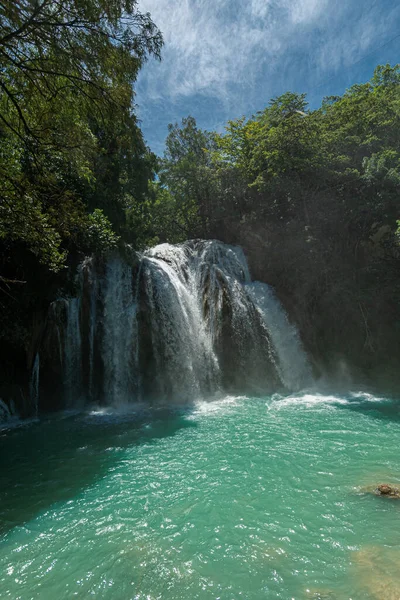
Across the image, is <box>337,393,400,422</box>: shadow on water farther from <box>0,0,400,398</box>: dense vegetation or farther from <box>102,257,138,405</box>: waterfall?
<box>102,257,138,405</box>: waterfall

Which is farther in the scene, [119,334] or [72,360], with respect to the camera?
[119,334]

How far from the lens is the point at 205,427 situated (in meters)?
8.85

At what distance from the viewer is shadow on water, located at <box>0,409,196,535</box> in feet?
18.6

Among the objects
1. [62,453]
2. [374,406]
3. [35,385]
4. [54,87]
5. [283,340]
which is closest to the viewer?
[54,87]

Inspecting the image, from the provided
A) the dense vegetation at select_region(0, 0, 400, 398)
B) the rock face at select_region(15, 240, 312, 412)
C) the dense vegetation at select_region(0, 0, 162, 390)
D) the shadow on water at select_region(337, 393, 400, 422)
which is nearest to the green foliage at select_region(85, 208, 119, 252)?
the dense vegetation at select_region(0, 0, 400, 398)

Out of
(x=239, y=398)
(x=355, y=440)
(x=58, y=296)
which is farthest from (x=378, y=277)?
(x=58, y=296)

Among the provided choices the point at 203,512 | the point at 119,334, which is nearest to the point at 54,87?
the point at 203,512

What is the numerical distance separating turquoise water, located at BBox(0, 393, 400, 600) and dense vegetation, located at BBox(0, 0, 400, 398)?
434cm

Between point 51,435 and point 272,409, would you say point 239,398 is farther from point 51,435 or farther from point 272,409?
point 51,435

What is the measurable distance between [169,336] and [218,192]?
11.7 metres

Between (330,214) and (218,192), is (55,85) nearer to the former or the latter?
(330,214)

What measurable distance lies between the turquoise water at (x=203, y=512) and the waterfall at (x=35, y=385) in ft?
6.64

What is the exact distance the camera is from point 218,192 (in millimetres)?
20547

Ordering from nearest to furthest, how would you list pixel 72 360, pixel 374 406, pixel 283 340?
pixel 374 406 → pixel 72 360 → pixel 283 340
